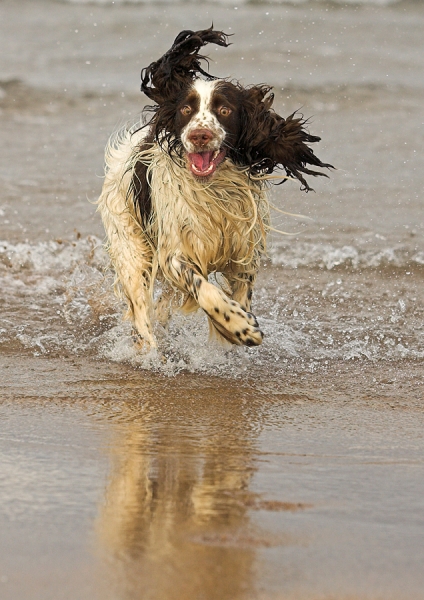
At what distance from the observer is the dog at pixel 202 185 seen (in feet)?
16.2

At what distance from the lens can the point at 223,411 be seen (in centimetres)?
457

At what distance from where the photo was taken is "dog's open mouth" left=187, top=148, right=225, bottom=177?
16.1 feet

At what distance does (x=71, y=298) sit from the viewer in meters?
6.54

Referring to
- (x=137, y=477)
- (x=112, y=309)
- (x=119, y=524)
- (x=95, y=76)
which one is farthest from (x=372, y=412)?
(x=95, y=76)

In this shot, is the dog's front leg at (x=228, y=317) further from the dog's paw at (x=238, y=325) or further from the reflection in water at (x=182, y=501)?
the reflection in water at (x=182, y=501)

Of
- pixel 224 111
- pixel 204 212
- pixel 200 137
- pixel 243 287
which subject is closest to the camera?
pixel 200 137

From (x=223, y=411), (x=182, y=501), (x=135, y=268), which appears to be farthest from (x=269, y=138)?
Result: (x=182, y=501)

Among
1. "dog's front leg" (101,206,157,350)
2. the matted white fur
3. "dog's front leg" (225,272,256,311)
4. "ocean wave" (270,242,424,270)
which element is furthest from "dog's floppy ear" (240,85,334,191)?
"ocean wave" (270,242,424,270)

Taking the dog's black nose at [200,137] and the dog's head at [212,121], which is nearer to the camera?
the dog's black nose at [200,137]

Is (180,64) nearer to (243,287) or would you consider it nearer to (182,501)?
(243,287)

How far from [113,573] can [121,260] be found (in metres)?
3.08

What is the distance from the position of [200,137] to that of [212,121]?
14 centimetres

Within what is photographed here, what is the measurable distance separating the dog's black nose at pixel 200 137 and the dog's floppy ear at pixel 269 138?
0.95 feet

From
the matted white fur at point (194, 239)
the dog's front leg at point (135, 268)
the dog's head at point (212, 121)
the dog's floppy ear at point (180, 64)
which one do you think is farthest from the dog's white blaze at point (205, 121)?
the dog's front leg at point (135, 268)
